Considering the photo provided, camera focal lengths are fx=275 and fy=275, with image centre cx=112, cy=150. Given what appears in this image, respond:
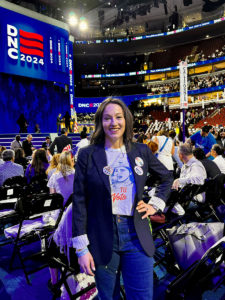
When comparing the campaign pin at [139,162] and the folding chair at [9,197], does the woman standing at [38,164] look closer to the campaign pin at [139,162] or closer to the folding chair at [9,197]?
the folding chair at [9,197]

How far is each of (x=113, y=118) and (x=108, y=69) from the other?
32.8m

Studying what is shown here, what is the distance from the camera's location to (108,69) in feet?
108

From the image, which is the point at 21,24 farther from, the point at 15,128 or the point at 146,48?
the point at 146,48

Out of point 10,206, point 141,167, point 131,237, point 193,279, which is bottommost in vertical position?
point 10,206

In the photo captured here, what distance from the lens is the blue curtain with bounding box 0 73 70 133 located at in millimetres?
15969

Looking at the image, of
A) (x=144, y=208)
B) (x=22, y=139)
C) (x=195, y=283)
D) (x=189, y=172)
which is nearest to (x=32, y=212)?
(x=144, y=208)

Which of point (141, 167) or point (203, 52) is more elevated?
point (203, 52)

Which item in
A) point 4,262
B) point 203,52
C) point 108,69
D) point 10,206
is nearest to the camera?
point 4,262

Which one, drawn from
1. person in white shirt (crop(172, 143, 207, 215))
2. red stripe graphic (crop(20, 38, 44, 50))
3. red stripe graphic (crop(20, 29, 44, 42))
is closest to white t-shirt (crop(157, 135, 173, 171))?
person in white shirt (crop(172, 143, 207, 215))

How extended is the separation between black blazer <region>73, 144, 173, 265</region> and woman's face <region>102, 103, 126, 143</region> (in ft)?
0.35

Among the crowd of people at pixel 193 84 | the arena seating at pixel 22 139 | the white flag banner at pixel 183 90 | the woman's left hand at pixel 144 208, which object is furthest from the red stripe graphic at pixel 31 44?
the crowd of people at pixel 193 84

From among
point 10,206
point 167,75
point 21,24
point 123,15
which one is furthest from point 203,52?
point 10,206

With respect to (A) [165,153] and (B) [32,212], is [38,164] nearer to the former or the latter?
(B) [32,212]

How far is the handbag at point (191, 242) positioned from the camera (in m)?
2.26
